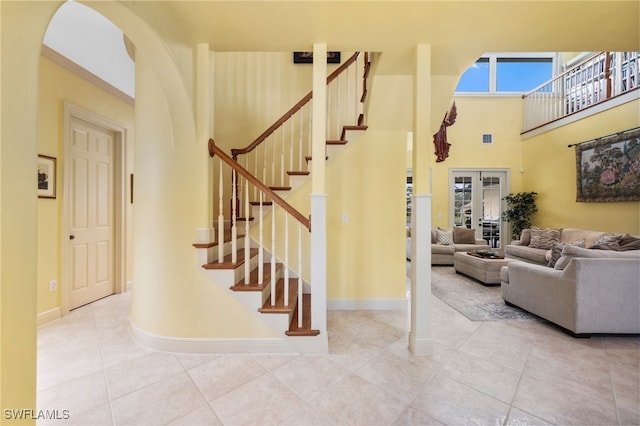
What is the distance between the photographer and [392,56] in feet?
7.53

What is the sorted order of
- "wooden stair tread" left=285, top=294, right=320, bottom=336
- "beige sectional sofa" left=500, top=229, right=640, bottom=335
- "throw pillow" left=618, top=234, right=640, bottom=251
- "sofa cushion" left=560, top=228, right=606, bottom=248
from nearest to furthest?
"wooden stair tread" left=285, top=294, right=320, bottom=336, "beige sectional sofa" left=500, top=229, right=640, bottom=335, "throw pillow" left=618, top=234, right=640, bottom=251, "sofa cushion" left=560, top=228, right=606, bottom=248

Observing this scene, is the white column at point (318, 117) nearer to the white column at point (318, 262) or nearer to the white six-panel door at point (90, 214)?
the white column at point (318, 262)

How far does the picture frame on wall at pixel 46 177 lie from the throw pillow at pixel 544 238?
8108mm

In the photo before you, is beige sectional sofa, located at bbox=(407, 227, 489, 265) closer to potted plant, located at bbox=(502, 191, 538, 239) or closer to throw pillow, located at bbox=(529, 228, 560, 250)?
throw pillow, located at bbox=(529, 228, 560, 250)

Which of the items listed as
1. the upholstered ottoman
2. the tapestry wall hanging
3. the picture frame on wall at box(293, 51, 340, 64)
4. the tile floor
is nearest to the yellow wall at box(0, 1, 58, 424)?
the tile floor

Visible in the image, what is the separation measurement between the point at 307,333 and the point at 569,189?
6797 mm

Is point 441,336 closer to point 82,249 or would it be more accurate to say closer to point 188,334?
point 188,334

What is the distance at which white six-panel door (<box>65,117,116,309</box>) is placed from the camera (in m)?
3.04

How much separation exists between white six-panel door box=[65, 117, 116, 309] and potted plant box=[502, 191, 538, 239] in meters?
8.46

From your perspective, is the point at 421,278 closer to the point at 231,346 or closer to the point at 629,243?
the point at 231,346

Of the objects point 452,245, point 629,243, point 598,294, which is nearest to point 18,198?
point 598,294

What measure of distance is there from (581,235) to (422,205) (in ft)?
16.4

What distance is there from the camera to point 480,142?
22.7ft

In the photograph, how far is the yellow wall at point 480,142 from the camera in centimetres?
684
